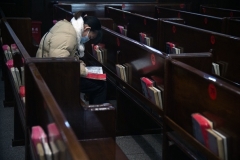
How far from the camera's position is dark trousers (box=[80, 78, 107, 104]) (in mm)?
3785

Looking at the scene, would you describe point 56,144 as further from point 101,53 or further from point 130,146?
point 101,53

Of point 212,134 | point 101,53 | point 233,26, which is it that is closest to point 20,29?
point 101,53

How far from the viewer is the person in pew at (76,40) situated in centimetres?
348

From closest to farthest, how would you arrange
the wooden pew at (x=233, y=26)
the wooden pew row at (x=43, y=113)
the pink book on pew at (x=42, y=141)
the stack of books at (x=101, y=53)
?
the wooden pew row at (x=43, y=113)
the pink book on pew at (x=42, y=141)
the stack of books at (x=101, y=53)
the wooden pew at (x=233, y=26)

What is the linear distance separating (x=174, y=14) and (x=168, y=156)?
4023 millimetres

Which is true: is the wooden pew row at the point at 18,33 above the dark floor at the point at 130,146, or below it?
above

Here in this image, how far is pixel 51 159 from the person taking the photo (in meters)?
1.92

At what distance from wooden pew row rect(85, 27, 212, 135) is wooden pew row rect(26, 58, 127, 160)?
0.44 m

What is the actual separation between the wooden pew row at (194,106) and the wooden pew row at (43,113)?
831 mm

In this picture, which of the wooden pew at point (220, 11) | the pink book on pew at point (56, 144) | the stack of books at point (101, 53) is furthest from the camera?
the wooden pew at point (220, 11)

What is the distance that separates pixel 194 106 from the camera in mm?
2584

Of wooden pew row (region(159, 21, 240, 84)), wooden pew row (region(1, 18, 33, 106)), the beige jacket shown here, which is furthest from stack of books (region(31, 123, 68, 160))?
wooden pew row (region(1, 18, 33, 106))

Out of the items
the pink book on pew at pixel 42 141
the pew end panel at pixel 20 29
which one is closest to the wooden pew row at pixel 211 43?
the pew end panel at pixel 20 29

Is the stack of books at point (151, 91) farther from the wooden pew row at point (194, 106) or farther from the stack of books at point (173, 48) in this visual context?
the stack of books at point (173, 48)
